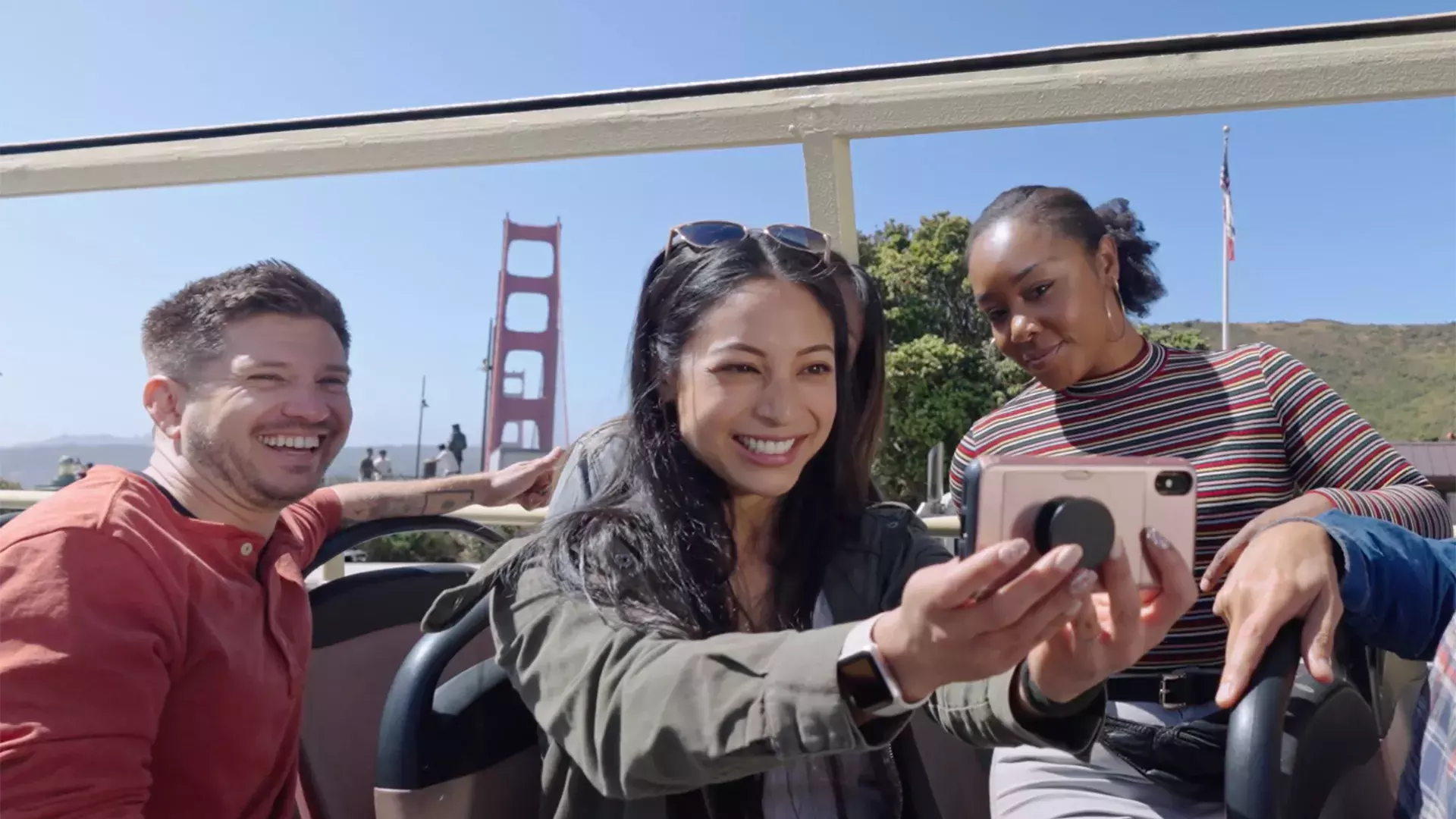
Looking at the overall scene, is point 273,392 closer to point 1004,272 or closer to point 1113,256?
point 1004,272

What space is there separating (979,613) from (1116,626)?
18 centimetres

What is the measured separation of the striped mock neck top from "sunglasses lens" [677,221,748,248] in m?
0.72

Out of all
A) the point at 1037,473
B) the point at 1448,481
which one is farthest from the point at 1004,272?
the point at 1448,481

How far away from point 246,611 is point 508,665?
0.50 metres

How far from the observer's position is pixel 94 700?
1060 mm

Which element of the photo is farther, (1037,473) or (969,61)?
(969,61)

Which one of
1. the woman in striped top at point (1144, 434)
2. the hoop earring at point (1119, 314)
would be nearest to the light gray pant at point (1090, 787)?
the woman in striped top at point (1144, 434)

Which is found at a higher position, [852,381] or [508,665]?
[852,381]

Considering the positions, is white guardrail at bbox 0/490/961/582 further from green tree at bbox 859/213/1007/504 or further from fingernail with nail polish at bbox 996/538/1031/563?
green tree at bbox 859/213/1007/504

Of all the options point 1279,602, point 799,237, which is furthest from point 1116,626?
point 799,237

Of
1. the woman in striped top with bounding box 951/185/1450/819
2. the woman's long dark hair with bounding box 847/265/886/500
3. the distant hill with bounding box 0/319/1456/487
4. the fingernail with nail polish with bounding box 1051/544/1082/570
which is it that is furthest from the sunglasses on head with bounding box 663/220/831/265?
the distant hill with bounding box 0/319/1456/487

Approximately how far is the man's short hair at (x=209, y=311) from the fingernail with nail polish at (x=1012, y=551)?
1.19 m

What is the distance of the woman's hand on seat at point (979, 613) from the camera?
676mm

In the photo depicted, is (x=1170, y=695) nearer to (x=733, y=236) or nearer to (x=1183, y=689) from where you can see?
(x=1183, y=689)
